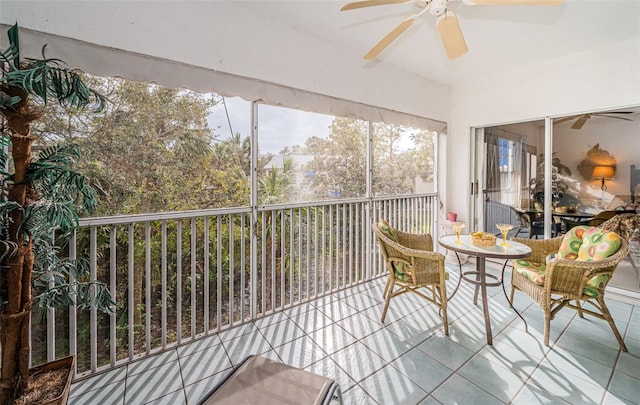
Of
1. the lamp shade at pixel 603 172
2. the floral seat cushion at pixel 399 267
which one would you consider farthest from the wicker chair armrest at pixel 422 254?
the lamp shade at pixel 603 172

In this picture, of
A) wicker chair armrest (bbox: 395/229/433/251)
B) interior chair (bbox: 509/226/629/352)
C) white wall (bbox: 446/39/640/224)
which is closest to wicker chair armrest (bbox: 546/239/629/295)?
interior chair (bbox: 509/226/629/352)

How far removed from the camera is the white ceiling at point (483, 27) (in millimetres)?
2410

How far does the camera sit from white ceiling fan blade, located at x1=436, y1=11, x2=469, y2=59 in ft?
6.19

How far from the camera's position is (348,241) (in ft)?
11.7

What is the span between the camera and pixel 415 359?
2.07m

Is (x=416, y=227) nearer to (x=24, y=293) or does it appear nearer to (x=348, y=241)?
(x=348, y=241)

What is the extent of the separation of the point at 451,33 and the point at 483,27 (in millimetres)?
1065

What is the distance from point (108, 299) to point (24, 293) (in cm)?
34

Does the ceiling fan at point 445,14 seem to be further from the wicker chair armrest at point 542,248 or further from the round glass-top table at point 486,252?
the wicker chair armrest at point 542,248

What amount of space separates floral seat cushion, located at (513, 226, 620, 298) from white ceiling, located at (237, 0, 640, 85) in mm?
1888

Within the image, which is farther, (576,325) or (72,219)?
(576,325)

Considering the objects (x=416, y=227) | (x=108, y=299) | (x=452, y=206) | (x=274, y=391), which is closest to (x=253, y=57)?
(x=108, y=299)

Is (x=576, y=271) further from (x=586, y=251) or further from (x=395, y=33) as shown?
(x=395, y=33)

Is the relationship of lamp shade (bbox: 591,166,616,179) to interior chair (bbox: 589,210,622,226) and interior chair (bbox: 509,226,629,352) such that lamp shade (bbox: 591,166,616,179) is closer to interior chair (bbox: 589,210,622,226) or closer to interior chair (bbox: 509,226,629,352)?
interior chair (bbox: 589,210,622,226)
